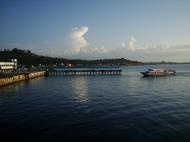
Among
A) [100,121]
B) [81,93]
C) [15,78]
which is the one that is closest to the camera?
[100,121]

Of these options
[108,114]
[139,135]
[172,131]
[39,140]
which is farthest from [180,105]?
[39,140]

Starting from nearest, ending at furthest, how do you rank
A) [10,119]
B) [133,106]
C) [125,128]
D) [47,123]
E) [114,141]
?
1. [114,141]
2. [125,128]
3. [47,123]
4. [10,119]
5. [133,106]

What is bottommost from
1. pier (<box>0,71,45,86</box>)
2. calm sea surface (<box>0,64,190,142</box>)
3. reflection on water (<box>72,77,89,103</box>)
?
reflection on water (<box>72,77,89,103</box>)

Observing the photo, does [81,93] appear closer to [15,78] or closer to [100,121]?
[100,121]

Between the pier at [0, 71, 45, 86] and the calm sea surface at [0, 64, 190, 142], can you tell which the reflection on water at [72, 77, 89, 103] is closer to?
the calm sea surface at [0, 64, 190, 142]

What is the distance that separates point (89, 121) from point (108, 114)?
393 cm

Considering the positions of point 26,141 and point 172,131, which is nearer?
point 26,141

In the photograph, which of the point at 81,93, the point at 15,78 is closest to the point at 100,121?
the point at 81,93

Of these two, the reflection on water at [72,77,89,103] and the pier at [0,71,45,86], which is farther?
the pier at [0,71,45,86]

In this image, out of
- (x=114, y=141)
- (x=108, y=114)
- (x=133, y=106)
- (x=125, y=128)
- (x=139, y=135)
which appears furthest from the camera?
(x=133, y=106)

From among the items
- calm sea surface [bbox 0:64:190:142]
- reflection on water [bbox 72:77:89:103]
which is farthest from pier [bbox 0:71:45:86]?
calm sea surface [bbox 0:64:190:142]

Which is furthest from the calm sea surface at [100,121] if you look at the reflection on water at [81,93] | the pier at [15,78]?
the pier at [15,78]

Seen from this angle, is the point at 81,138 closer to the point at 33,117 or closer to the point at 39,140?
the point at 39,140

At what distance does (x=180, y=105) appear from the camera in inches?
1375
